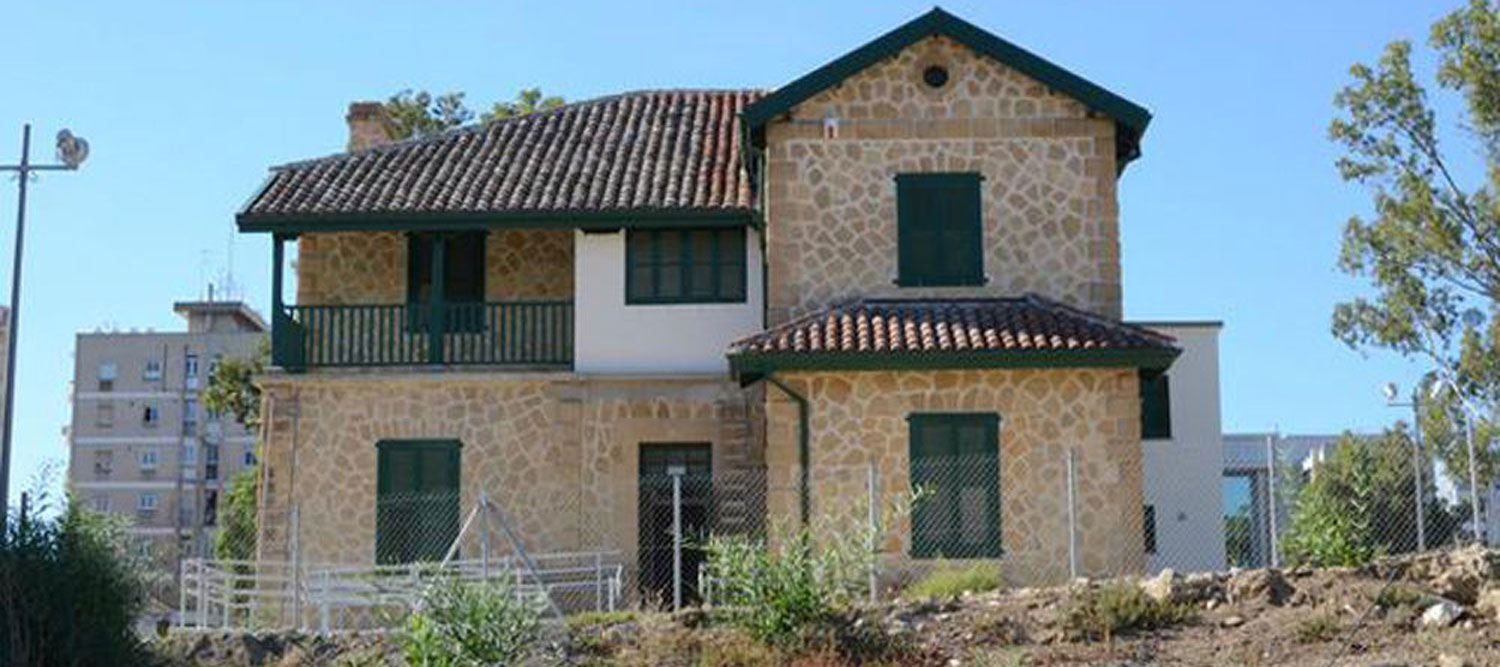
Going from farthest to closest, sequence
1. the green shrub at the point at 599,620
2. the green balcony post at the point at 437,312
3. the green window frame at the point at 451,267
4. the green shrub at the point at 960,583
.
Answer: the green window frame at the point at 451,267 < the green balcony post at the point at 437,312 < the green shrub at the point at 960,583 < the green shrub at the point at 599,620

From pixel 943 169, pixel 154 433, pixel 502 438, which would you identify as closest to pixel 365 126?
pixel 502 438

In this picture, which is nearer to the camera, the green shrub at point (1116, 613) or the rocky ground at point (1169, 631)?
the rocky ground at point (1169, 631)

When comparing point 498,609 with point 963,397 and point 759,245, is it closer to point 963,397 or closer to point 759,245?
point 963,397

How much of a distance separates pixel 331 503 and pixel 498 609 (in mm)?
11258

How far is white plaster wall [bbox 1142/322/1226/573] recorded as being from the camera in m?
25.5

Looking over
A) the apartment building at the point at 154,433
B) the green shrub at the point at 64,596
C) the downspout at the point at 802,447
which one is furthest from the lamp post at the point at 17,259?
the apartment building at the point at 154,433

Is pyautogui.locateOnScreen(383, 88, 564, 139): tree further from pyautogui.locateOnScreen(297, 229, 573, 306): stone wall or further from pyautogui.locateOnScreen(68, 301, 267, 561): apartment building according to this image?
pyautogui.locateOnScreen(68, 301, 267, 561): apartment building

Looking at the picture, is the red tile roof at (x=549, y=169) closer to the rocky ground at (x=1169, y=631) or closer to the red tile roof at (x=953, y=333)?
the red tile roof at (x=953, y=333)

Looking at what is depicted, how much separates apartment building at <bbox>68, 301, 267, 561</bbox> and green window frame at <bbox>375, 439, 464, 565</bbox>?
77199 mm

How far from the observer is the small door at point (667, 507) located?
82.8ft

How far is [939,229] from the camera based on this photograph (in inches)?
989

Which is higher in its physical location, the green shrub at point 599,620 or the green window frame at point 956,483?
the green window frame at point 956,483

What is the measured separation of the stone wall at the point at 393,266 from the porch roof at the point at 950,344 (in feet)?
13.9

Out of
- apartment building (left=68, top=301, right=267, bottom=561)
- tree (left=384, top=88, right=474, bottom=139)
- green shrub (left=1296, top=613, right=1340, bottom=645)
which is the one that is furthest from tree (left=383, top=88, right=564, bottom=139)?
apartment building (left=68, top=301, right=267, bottom=561)
